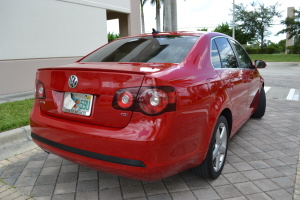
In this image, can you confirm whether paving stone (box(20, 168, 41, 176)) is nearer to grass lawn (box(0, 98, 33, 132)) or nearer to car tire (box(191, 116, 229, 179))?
grass lawn (box(0, 98, 33, 132))

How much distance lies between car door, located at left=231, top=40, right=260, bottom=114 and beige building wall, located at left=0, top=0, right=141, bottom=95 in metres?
6.24

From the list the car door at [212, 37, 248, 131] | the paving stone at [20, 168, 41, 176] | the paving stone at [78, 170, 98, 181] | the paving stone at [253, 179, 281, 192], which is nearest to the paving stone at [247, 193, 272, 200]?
the paving stone at [253, 179, 281, 192]

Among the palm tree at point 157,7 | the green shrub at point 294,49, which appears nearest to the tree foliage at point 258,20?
the green shrub at point 294,49

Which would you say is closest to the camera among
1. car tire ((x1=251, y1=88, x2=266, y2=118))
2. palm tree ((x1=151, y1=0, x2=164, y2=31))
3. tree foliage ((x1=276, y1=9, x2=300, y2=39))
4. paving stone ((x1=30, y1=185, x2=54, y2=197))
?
paving stone ((x1=30, y1=185, x2=54, y2=197))

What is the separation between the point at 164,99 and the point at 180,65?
0.51 meters

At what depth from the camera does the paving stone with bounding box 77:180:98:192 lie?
2.72 m

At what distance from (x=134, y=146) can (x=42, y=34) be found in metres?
7.49

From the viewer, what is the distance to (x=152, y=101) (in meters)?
2.05

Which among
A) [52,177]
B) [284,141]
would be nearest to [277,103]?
[284,141]

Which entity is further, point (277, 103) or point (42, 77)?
point (277, 103)

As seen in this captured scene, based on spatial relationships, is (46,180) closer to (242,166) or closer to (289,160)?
(242,166)

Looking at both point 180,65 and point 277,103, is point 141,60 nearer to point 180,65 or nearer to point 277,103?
point 180,65

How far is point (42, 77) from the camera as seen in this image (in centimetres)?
263

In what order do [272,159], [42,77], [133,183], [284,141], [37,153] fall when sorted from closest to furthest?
[42,77] → [133,183] → [272,159] → [37,153] → [284,141]
